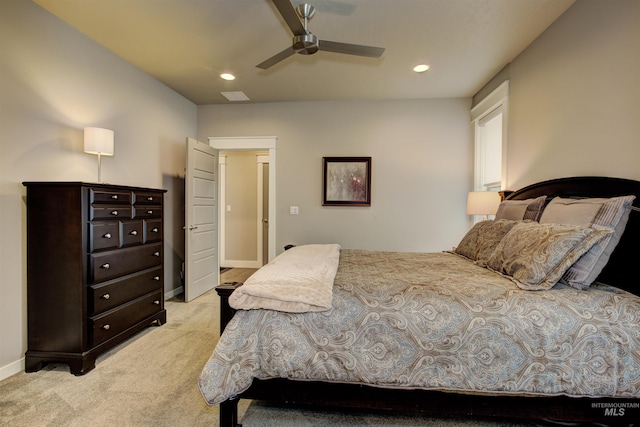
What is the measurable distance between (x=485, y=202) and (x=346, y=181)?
1.72 m

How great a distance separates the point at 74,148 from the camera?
8.01 feet

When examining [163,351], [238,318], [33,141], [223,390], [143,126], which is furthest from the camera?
[143,126]

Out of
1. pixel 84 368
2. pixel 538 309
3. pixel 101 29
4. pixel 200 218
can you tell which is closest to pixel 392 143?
pixel 200 218

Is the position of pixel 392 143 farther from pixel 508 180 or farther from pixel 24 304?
pixel 24 304

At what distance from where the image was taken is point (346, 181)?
4012 millimetres

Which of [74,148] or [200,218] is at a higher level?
[74,148]

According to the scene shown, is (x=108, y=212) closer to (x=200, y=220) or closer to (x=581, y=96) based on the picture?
(x=200, y=220)

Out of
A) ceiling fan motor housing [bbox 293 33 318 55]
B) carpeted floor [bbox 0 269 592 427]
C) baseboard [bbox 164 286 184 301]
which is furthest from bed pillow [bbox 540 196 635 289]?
baseboard [bbox 164 286 184 301]

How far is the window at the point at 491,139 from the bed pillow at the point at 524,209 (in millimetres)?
745

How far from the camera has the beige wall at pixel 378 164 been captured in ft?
12.7

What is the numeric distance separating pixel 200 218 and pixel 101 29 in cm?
210

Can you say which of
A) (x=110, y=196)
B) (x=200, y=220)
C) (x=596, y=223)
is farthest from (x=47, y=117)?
(x=596, y=223)

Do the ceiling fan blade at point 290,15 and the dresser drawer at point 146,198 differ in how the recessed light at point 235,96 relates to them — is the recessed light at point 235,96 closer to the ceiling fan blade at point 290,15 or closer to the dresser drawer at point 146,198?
the dresser drawer at point 146,198

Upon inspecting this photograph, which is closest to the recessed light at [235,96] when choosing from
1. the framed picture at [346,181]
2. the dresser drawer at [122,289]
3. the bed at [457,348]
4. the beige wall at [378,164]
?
the beige wall at [378,164]
